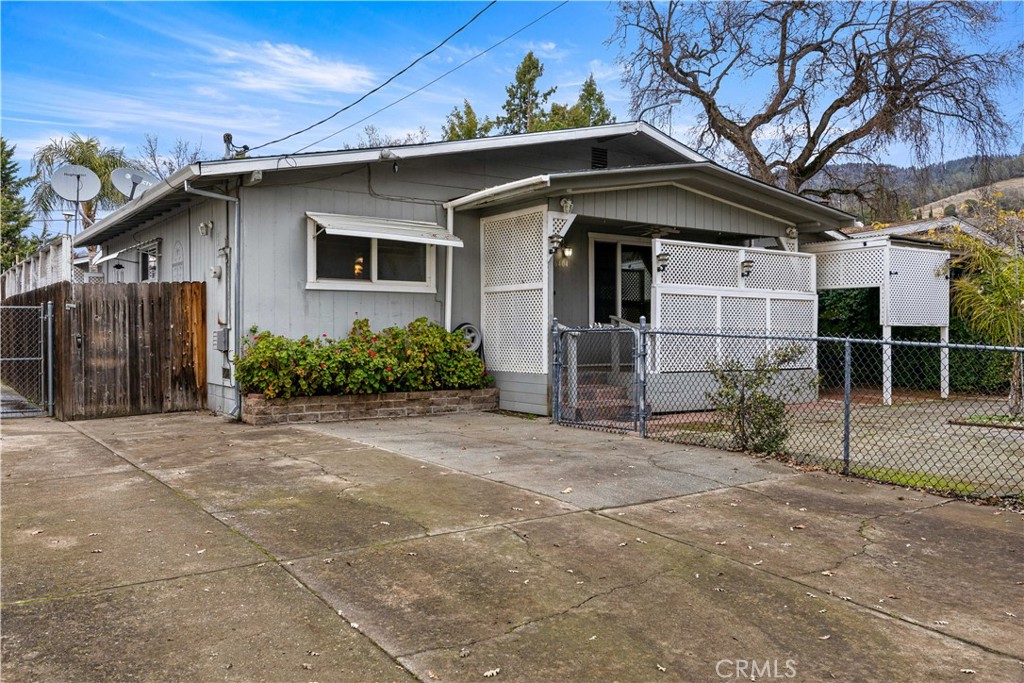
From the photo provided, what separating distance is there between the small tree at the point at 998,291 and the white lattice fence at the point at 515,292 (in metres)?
6.05

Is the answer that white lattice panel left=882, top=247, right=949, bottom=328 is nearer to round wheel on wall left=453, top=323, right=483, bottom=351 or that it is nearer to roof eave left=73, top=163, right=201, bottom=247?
round wheel on wall left=453, top=323, right=483, bottom=351

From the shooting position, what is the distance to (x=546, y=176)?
865 cm

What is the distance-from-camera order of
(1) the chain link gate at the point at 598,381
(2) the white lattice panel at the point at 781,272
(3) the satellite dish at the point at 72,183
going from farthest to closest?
(3) the satellite dish at the point at 72,183 → (2) the white lattice panel at the point at 781,272 → (1) the chain link gate at the point at 598,381

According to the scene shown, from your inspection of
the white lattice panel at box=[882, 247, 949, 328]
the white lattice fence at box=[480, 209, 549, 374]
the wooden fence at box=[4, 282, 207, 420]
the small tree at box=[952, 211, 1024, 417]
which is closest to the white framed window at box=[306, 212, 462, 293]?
the white lattice fence at box=[480, 209, 549, 374]

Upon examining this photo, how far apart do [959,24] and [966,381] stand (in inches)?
508

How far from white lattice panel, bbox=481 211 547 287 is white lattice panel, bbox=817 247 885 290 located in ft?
18.6

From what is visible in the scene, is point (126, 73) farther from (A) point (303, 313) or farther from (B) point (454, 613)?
(B) point (454, 613)

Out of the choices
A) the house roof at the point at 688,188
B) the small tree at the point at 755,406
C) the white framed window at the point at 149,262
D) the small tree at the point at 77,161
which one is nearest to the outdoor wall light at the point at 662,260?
the house roof at the point at 688,188

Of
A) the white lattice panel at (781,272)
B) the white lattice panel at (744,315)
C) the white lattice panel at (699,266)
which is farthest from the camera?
the white lattice panel at (781,272)

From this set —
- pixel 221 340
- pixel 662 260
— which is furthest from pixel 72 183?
pixel 662 260

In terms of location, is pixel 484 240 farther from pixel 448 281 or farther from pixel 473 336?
pixel 473 336

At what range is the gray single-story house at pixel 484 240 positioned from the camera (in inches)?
358

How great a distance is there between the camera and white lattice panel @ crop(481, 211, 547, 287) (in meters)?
9.58

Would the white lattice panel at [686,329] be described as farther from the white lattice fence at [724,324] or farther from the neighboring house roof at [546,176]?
the neighboring house roof at [546,176]
